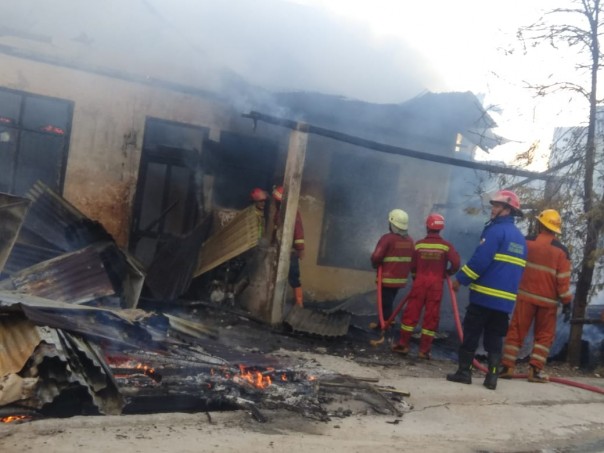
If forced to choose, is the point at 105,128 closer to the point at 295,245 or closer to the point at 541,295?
the point at 295,245

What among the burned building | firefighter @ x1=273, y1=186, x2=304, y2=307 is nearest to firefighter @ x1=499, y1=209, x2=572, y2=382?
the burned building

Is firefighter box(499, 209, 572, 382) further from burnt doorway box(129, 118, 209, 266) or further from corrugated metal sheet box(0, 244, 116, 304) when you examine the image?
burnt doorway box(129, 118, 209, 266)

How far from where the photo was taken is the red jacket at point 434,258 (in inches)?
279

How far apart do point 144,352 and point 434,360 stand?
149 inches

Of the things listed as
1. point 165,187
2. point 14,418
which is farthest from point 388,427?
point 165,187

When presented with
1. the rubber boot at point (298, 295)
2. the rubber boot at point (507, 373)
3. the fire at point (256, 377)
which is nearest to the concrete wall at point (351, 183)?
the rubber boot at point (298, 295)

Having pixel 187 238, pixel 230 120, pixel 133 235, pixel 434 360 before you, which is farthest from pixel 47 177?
pixel 434 360

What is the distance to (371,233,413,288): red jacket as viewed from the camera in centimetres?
773

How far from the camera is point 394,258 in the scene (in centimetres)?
773

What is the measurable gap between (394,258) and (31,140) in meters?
5.04

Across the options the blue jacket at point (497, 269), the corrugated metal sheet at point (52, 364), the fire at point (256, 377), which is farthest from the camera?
the blue jacket at point (497, 269)

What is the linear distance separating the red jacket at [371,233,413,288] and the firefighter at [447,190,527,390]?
5.76ft

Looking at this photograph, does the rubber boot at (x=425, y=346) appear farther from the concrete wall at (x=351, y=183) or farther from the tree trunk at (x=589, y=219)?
the concrete wall at (x=351, y=183)

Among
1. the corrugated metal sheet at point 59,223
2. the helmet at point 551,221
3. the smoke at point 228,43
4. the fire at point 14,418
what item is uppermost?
the smoke at point 228,43
